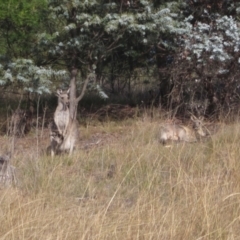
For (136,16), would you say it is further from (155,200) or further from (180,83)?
(155,200)

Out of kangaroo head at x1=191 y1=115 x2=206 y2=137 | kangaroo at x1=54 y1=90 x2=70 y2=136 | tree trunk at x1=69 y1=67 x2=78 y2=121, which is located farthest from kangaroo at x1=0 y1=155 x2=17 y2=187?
kangaroo head at x1=191 y1=115 x2=206 y2=137

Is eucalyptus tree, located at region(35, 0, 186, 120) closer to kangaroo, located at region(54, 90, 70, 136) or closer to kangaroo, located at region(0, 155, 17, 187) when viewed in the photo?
kangaroo, located at region(54, 90, 70, 136)

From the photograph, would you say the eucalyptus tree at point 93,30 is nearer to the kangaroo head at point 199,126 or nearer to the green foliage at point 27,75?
the green foliage at point 27,75

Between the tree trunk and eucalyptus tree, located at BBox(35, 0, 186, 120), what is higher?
eucalyptus tree, located at BBox(35, 0, 186, 120)

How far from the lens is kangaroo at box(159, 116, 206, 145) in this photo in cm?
1034

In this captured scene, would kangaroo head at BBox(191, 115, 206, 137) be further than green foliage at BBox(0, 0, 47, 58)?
Yes

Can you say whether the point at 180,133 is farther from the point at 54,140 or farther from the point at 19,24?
the point at 19,24

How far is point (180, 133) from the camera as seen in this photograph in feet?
35.1

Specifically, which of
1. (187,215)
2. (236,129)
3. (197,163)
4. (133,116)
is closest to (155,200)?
(187,215)

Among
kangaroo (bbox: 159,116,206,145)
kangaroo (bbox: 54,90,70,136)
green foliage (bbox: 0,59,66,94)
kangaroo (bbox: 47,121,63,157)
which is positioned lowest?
kangaroo (bbox: 47,121,63,157)

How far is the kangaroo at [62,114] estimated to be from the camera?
1020 cm

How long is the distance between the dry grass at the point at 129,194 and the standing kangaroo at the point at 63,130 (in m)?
0.78

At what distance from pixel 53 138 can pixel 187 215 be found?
4604mm

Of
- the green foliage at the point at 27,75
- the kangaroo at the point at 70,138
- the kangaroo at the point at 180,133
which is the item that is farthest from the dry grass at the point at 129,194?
the green foliage at the point at 27,75
